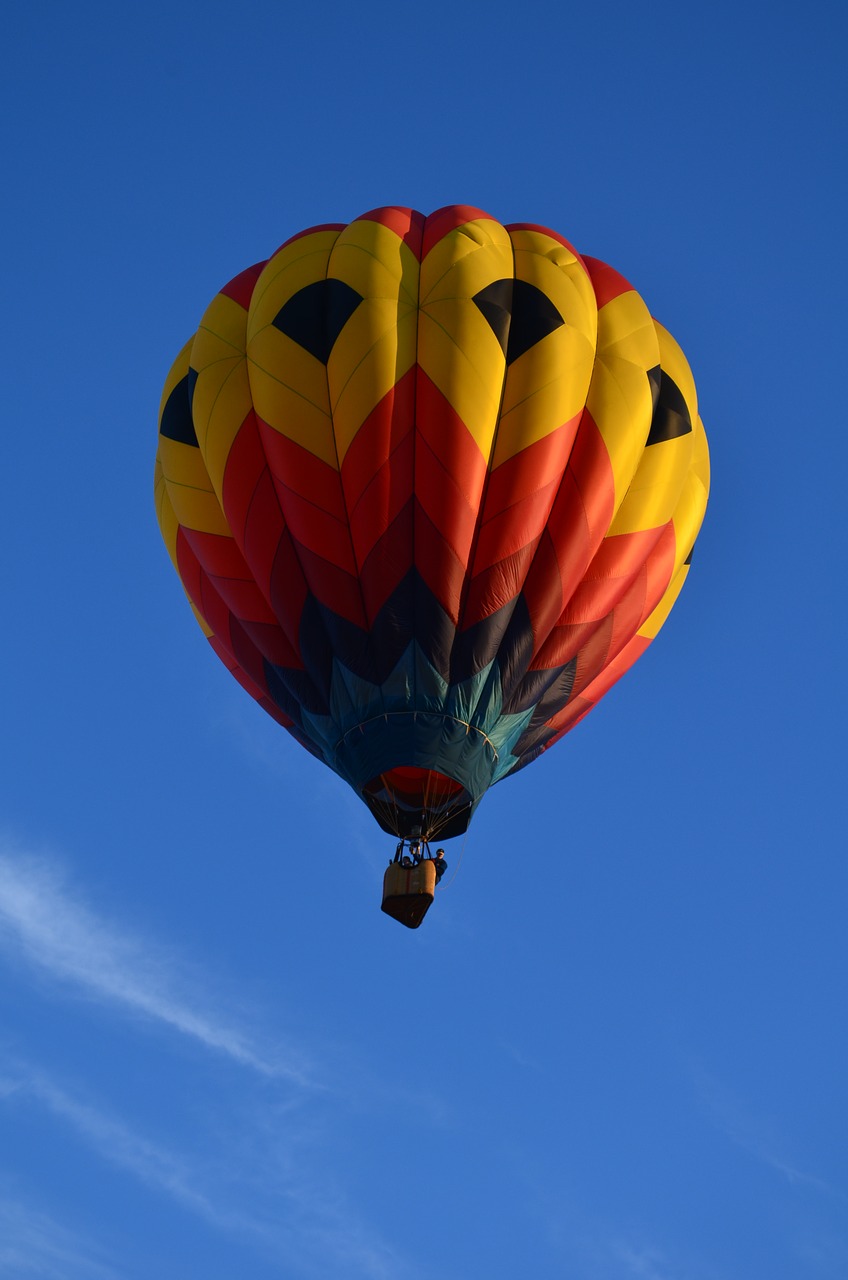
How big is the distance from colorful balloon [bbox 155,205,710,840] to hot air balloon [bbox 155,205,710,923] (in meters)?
0.02

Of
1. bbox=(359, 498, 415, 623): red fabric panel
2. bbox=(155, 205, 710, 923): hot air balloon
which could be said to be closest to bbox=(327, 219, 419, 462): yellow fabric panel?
bbox=(155, 205, 710, 923): hot air balloon

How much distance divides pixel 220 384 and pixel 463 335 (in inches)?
83.3

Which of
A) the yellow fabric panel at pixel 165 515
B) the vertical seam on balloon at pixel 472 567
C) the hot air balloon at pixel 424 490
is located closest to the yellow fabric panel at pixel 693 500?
the hot air balloon at pixel 424 490

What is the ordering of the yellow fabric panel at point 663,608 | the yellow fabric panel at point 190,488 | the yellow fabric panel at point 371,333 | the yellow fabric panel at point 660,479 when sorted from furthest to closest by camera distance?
the yellow fabric panel at point 663,608, the yellow fabric panel at point 190,488, the yellow fabric panel at point 660,479, the yellow fabric panel at point 371,333

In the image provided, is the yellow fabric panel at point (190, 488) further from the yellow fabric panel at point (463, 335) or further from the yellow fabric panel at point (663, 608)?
the yellow fabric panel at point (663, 608)

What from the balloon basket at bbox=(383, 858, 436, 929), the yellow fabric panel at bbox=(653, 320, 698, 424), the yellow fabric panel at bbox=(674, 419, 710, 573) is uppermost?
the yellow fabric panel at bbox=(653, 320, 698, 424)

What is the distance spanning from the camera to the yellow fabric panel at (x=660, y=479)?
1830cm

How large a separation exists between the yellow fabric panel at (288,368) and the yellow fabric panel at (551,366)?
1467 millimetres

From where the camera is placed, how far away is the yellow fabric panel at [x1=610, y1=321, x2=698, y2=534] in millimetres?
18297

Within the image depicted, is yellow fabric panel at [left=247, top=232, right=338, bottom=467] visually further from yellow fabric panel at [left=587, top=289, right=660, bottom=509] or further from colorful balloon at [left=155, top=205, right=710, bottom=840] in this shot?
yellow fabric panel at [left=587, top=289, right=660, bottom=509]

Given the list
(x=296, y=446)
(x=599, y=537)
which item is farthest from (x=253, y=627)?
(x=599, y=537)

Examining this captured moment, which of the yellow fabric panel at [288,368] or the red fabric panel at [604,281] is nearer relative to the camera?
the yellow fabric panel at [288,368]

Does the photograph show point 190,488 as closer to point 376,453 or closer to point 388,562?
point 376,453

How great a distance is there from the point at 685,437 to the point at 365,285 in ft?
10.2
